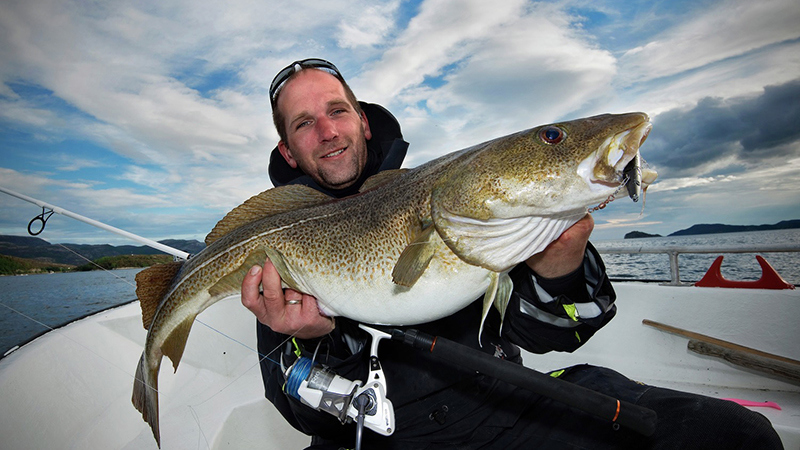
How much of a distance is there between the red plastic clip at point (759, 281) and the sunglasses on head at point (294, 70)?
4.78m

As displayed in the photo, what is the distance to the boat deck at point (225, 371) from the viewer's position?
266 centimetres

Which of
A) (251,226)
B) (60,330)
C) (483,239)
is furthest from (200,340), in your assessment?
(483,239)

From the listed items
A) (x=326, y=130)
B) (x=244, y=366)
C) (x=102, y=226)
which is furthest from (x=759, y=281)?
(x=102, y=226)

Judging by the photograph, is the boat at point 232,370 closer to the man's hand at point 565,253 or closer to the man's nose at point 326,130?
the man's nose at point 326,130

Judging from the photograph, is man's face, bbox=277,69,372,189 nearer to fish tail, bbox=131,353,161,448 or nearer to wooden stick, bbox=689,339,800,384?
fish tail, bbox=131,353,161,448

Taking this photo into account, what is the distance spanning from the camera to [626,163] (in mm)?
1438

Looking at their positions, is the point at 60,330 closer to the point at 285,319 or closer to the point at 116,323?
the point at 116,323

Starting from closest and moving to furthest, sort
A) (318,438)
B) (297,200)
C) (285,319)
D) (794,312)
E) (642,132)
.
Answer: (642,132) → (285,319) → (297,200) → (318,438) → (794,312)

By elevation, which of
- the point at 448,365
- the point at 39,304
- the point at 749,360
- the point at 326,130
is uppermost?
the point at 326,130

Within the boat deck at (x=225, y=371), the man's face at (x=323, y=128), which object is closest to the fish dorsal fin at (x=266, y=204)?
the man's face at (x=323, y=128)

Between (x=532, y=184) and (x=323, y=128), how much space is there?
6.62 ft

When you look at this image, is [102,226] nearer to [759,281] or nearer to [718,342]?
[718,342]

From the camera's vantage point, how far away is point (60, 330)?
3.36m

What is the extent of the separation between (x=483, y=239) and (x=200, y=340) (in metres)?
4.04
